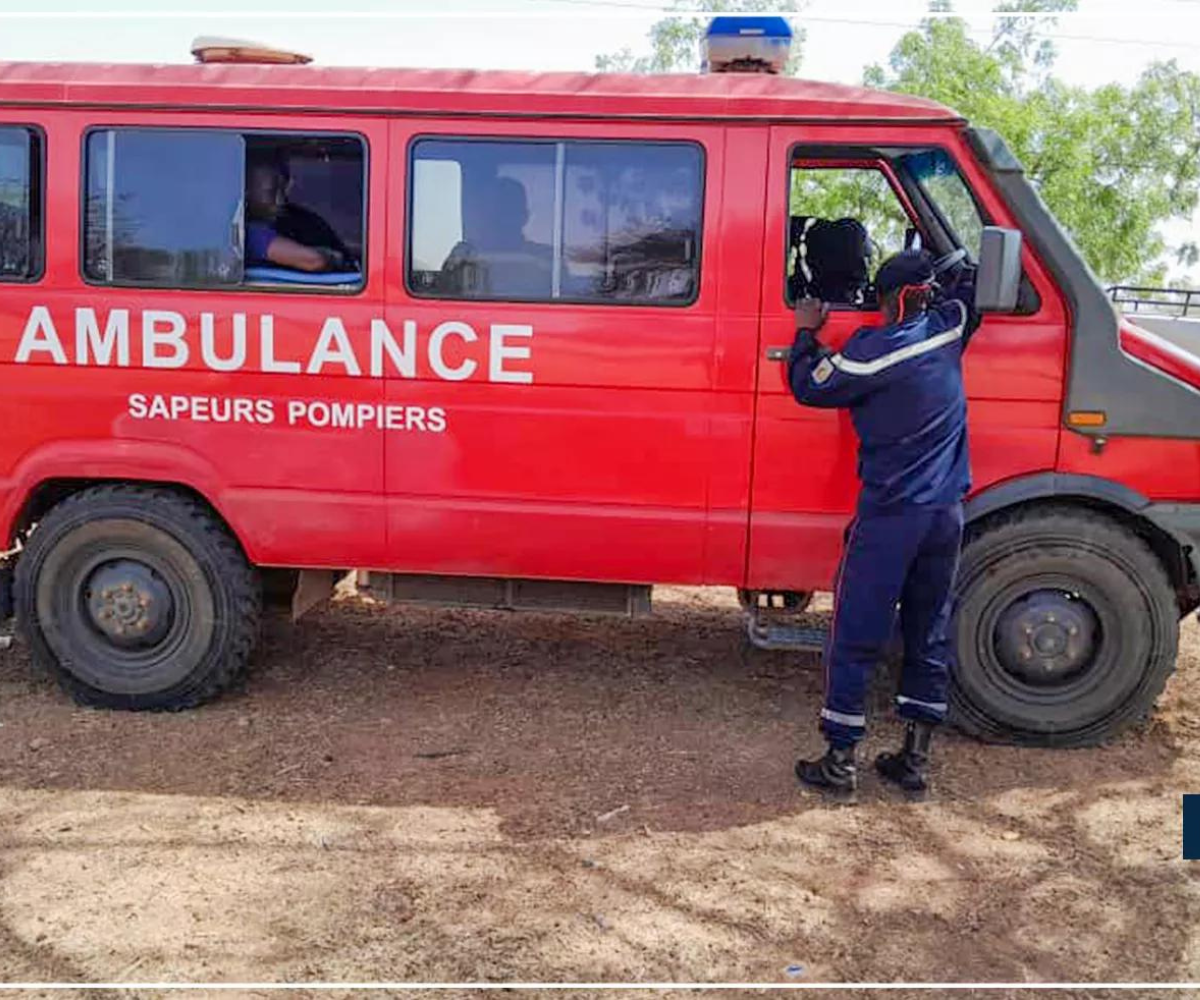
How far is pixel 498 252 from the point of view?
4.73 metres

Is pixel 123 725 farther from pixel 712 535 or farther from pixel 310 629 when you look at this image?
pixel 712 535

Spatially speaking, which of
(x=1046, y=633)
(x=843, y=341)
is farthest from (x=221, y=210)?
(x=1046, y=633)

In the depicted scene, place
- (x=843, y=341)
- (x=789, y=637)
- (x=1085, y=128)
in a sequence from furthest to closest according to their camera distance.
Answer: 1. (x=1085, y=128)
2. (x=789, y=637)
3. (x=843, y=341)

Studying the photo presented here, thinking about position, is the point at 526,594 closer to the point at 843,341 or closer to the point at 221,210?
the point at 843,341

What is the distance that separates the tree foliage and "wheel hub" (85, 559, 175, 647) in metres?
11.7

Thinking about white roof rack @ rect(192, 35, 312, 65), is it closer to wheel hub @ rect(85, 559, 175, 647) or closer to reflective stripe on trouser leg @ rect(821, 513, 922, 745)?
wheel hub @ rect(85, 559, 175, 647)

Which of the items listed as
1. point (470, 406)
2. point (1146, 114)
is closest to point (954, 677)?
point (470, 406)

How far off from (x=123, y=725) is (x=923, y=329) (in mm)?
3471

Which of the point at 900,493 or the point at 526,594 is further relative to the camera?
the point at 526,594

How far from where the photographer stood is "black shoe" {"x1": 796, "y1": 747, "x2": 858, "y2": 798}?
4344mm

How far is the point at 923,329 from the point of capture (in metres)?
4.18

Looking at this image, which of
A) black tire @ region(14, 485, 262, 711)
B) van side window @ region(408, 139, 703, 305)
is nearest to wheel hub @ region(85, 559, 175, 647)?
black tire @ region(14, 485, 262, 711)

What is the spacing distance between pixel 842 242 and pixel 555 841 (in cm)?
261

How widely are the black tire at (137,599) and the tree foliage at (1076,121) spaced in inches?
460
